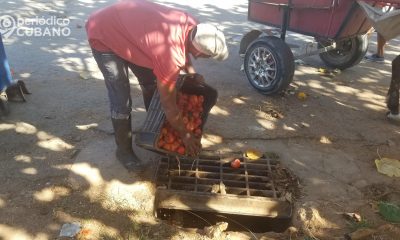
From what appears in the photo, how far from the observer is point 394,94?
15.2 feet

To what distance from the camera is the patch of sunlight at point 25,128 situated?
435 centimetres

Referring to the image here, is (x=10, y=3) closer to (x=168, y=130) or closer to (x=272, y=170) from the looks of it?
(x=168, y=130)

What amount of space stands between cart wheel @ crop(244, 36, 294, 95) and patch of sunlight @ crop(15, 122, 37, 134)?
2964mm

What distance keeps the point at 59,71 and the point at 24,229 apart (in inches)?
137

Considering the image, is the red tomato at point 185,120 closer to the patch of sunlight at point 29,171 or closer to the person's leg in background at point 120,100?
the person's leg in background at point 120,100

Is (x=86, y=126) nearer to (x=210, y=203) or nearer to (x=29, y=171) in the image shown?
(x=29, y=171)

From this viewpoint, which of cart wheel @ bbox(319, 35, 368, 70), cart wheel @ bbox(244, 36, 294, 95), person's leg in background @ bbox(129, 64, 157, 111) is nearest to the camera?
person's leg in background @ bbox(129, 64, 157, 111)

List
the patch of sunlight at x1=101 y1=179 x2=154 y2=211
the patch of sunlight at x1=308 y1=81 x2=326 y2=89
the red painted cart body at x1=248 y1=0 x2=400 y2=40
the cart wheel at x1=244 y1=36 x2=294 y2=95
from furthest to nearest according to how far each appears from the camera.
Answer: the patch of sunlight at x1=308 y1=81 x2=326 y2=89 → the cart wheel at x1=244 y1=36 x2=294 y2=95 → the red painted cart body at x1=248 y1=0 x2=400 y2=40 → the patch of sunlight at x1=101 y1=179 x2=154 y2=211

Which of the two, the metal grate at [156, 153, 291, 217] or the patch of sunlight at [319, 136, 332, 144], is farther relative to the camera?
the patch of sunlight at [319, 136, 332, 144]

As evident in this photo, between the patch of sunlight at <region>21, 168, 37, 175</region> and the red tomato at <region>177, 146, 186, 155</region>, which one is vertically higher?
the red tomato at <region>177, 146, 186, 155</region>

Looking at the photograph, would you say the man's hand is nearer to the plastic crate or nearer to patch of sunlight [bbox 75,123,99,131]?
the plastic crate

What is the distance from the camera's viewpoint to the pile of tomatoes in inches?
135

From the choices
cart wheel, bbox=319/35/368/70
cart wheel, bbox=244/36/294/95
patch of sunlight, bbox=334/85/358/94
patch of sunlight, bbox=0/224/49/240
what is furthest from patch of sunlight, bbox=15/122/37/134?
cart wheel, bbox=319/35/368/70

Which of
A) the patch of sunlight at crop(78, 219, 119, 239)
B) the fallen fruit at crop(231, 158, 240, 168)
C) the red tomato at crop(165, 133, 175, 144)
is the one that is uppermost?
the red tomato at crop(165, 133, 175, 144)
